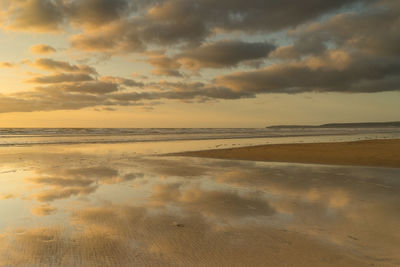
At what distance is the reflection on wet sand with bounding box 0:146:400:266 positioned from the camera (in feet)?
13.6

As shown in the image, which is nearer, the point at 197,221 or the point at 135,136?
the point at 197,221

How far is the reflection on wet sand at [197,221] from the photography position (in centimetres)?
416

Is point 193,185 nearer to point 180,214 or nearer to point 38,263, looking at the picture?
point 180,214

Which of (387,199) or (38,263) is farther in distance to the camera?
(387,199)

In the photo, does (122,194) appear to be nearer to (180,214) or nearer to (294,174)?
(180,214)

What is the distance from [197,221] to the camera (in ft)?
18.9

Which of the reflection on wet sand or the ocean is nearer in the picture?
the reflection on wet sand

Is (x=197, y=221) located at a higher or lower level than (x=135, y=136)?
lower

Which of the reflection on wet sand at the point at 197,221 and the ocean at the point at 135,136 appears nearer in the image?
the reflection on wet sand at the point at 197,221

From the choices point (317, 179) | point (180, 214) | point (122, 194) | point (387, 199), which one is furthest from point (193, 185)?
point (387, 199)

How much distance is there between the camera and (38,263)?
154 inches

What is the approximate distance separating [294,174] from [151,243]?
27.4 ft

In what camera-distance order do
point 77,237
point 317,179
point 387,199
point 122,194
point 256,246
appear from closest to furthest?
point 256,246 < point 77,237 < point 387,199 < point 122,194 < point 317,179

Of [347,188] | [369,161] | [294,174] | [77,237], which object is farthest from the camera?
[369,161]
